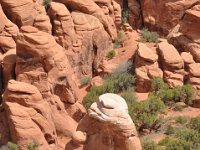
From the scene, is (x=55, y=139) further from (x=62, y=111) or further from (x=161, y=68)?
(x=161, y=68)

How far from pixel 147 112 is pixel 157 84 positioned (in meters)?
2.54

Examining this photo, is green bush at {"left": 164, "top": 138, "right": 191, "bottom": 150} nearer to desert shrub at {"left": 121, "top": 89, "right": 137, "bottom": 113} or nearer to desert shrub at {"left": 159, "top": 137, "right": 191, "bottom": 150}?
desert shrub at {"left": 159, "top": 137, "right": 191, "bottom": 150}

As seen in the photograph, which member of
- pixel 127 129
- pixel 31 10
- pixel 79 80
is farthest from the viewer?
pixel 79 80

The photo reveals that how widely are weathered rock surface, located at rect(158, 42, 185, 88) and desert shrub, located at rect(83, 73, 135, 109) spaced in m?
1.68

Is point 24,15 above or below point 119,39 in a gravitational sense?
above

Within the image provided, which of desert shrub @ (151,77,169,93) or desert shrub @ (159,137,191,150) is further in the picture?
desert shrub @ (151,77,169,93)

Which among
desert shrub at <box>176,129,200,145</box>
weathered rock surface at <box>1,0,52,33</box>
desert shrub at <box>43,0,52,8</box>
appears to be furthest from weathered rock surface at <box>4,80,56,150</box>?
desert shrub at <box>43,0,52,8</box>

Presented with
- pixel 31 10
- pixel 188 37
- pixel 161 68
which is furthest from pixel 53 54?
pixel 188 37

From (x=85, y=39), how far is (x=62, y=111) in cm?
788

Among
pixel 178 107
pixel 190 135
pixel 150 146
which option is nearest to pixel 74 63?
pixel 178 107

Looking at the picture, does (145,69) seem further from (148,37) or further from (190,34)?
(148,37)

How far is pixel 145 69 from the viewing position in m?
27.7

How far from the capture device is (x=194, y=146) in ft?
70.6

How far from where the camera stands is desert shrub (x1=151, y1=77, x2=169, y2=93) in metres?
26.4
